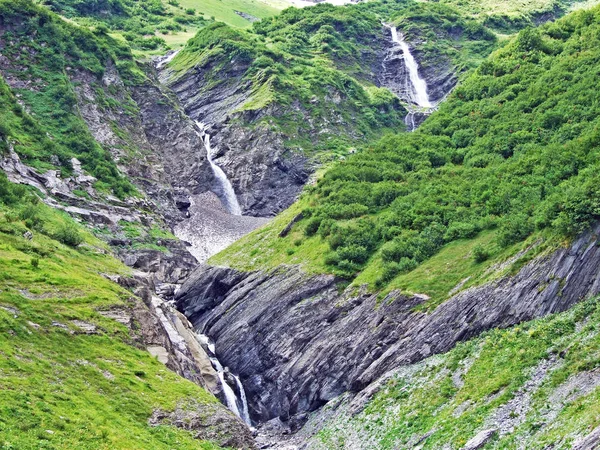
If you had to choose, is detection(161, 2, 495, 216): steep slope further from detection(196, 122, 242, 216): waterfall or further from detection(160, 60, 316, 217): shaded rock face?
detection(196, 122, 242, 216): waterfall

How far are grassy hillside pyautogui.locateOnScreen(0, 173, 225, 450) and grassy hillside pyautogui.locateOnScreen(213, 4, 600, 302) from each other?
2065 centimetres

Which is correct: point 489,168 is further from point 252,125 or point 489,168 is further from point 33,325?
point 252,125

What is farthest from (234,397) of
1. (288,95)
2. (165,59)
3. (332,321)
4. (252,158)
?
(165,59)

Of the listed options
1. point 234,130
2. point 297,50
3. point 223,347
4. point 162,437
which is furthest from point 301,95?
point 162,437

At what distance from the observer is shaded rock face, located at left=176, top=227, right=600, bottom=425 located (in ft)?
157

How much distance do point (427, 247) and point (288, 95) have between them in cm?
9377

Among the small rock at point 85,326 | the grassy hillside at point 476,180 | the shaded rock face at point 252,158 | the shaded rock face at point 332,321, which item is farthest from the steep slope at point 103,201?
the grassy hillside at point 476,180

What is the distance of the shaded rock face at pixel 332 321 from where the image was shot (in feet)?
157

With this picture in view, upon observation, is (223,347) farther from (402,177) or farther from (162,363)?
(402,177)

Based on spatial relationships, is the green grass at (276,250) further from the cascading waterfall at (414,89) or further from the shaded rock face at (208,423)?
the cascading waterfall at (414,89)

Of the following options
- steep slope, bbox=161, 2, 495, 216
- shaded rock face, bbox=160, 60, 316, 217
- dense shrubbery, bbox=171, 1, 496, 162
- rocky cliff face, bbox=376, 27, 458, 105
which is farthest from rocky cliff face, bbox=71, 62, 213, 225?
rocky cliff face, bbox=376, 27, 458, 105

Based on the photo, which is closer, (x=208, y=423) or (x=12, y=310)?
(x=208, y=423)

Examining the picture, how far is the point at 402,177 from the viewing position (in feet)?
269

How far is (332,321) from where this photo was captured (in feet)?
207
